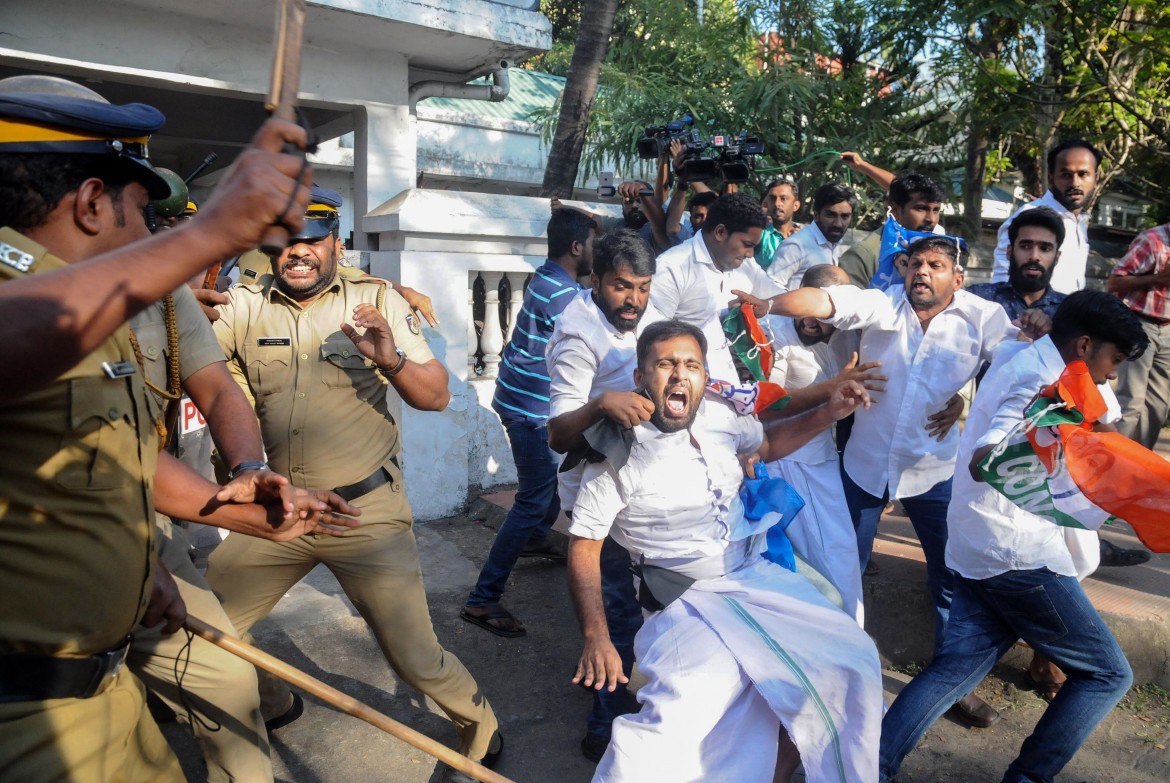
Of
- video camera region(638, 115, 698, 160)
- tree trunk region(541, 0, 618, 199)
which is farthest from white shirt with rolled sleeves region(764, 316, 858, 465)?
tree trunk region(541, 0, 618, 199)

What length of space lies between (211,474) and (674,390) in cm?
324

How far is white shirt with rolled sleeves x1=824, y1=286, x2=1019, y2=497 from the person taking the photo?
388 centimetres

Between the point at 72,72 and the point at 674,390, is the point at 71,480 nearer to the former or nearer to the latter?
the point at 674,390

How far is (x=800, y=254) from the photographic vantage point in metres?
5.44

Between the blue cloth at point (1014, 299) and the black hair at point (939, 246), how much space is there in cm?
46


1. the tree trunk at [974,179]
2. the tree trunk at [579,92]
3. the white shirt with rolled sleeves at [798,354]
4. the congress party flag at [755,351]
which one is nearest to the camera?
the congress party flag at [755,351]

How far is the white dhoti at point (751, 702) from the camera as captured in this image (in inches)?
98.7

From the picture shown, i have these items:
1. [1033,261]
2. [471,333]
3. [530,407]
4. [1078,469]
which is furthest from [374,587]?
[1033,261]

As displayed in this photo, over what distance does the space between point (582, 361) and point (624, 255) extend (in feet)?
1.52

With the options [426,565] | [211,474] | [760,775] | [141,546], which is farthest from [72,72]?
[760,775]

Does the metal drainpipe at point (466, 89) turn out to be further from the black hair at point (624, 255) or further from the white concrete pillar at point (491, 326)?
the black hair at point (624, 255)

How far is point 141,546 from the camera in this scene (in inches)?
72.4

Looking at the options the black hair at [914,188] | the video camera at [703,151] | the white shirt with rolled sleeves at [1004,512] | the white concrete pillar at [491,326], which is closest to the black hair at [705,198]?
the video camera at [703,151]

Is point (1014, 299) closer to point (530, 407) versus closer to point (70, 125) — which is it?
point (530, 407)
